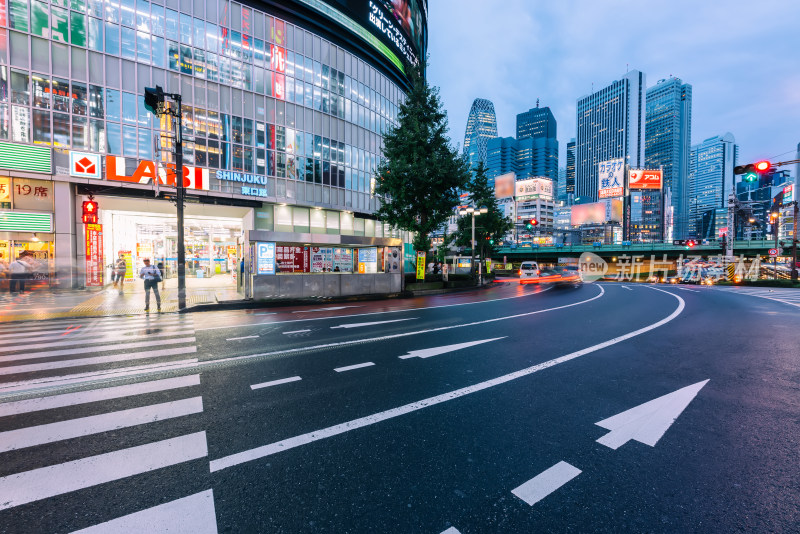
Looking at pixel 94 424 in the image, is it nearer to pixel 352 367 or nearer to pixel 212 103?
pixel 352 367

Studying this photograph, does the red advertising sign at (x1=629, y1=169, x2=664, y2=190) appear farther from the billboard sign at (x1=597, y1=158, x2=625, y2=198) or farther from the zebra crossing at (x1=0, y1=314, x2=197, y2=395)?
the zebra crossing at (x1=0, y1=314, x2=197, y2=395)

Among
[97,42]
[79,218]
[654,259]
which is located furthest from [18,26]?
[654,259]

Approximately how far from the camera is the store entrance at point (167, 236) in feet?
76.7

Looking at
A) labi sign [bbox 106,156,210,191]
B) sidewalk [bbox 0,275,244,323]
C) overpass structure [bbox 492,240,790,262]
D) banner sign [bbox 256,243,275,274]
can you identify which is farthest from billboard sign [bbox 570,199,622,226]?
sidewalk [bbox 0,275,244,323]

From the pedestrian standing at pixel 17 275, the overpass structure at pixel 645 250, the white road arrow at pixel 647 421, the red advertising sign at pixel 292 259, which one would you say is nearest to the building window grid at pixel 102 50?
the pedestrian standing at pixel 17 275

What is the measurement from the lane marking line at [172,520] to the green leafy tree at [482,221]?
96.4 ft

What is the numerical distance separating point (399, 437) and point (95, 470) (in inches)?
106

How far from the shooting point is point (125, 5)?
21828 mm

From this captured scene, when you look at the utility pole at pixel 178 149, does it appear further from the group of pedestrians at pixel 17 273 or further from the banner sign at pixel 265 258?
the group of pedestrians at pixel 17 273

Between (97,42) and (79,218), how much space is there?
11.9 meters

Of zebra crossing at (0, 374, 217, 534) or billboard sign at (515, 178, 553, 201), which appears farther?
billboard sign at (515, 178, 553, 201)

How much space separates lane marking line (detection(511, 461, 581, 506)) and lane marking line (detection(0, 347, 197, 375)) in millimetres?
6476

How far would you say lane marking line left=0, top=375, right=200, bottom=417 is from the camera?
12.7ft

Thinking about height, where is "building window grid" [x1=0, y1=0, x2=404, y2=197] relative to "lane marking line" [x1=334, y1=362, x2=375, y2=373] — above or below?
above
